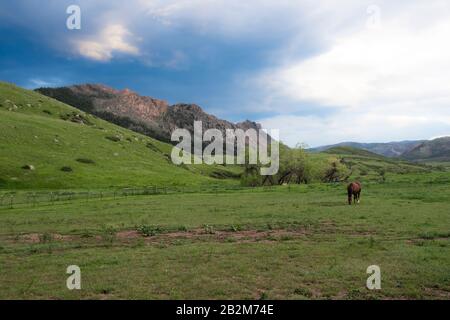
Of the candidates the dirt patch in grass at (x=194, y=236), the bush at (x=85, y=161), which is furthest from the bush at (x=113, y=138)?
the dirt patch in grass at (x=194, y=236)

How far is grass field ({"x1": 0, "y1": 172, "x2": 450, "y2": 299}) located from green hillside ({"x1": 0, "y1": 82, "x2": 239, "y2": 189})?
165 feet

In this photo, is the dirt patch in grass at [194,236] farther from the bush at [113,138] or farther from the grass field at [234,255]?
the bush at [113,138]

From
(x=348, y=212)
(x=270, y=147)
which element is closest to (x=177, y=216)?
(x=348, y=212)

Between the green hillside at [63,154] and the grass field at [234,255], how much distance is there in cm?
5042

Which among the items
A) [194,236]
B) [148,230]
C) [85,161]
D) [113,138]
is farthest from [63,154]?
[194,236]

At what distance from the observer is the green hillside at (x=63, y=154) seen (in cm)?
8169

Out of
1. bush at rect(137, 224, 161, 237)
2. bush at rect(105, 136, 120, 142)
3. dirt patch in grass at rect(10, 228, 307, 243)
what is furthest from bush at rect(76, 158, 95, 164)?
bush at rect(137, 224, 161, 237)

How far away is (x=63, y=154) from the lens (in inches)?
3875

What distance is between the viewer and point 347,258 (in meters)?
17.6

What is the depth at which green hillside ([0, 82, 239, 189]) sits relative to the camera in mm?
81688

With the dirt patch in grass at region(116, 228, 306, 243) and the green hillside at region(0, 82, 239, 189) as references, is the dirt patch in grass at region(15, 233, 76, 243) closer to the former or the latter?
the dirt patch in grass at region(116, 228, 306, 243)

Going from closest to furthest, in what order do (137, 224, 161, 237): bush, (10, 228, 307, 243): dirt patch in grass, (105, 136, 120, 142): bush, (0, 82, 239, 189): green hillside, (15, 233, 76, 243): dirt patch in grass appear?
(10, 228, 307, 243): dirt patch in grass
(15, 233, 76, 243): dirt patch in grass
(137, 224, 161, 237): bush
(0, 82, 239, 189): green hillside
(105, 136, 120, 142): bush
